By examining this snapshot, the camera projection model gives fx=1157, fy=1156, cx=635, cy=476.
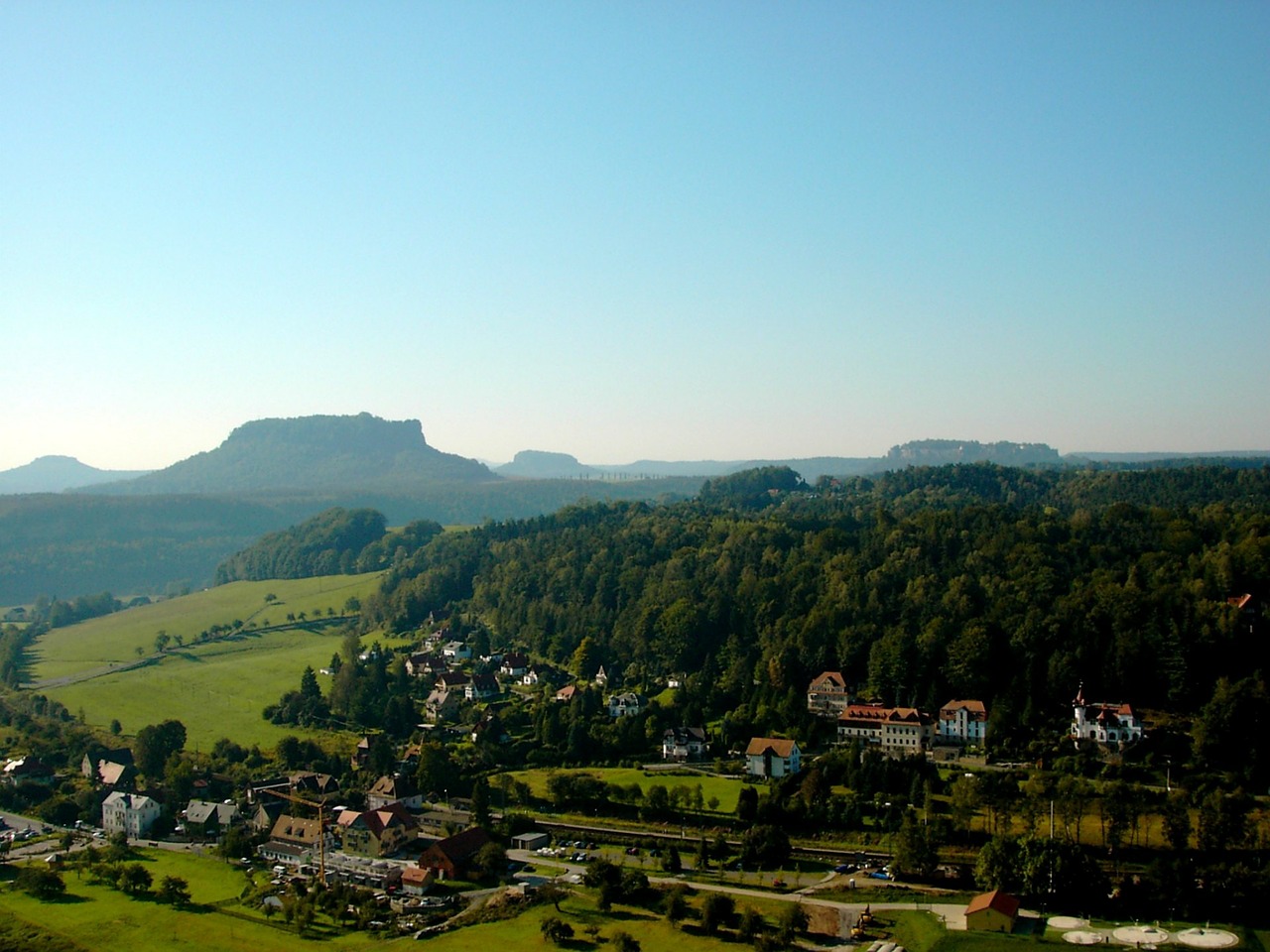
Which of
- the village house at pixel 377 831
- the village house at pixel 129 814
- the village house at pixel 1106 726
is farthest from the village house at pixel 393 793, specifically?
the village house at pixel 1106 726

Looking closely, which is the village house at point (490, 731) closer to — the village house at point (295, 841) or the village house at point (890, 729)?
the village house at point (295, 841)

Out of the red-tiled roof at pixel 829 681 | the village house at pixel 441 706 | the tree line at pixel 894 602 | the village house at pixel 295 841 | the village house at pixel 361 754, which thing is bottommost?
the village house at pixel 295 841

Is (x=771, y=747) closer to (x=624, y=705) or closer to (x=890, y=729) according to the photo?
(x=890, y=729)

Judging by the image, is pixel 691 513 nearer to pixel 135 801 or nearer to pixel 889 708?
pixel 889 708

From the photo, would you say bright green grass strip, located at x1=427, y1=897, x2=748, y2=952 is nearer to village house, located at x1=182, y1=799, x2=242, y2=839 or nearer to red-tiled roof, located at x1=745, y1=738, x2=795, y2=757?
red-tiled roof, located at x1=745, y1=738, x2=795, y2=757

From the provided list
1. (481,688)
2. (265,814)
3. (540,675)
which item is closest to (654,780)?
(265,814)

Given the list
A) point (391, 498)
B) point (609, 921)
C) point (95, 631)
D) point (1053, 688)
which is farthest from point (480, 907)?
point (391, 498)

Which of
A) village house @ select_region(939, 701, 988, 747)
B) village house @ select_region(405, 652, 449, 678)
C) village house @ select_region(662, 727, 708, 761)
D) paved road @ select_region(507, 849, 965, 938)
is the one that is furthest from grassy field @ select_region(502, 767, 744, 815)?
village house @ select_region(405, 652, 449, 678)
